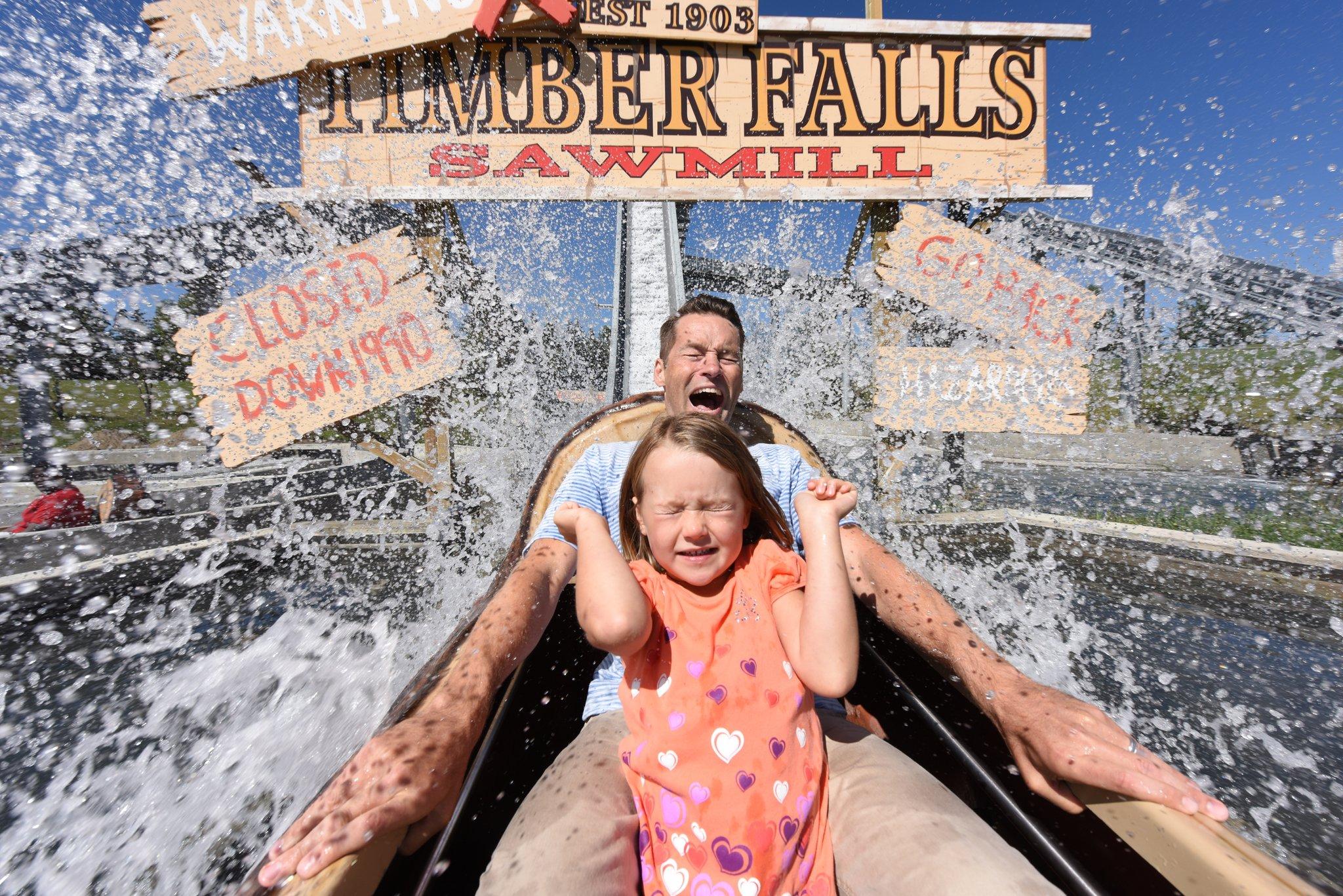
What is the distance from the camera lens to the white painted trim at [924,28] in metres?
3.87

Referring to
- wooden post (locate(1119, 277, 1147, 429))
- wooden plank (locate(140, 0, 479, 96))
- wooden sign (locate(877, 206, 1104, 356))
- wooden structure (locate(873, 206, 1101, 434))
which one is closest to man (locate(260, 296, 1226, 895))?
wooden structure (locate(873, 206, 1101, 434))

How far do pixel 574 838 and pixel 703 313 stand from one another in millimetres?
1405

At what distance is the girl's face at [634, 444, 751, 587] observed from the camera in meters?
1.12

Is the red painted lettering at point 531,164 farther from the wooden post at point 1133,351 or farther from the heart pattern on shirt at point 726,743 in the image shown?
the wooden post at point 1133,351

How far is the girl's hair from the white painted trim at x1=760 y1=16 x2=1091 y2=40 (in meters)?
3.81

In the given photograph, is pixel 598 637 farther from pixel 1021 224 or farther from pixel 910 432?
pixel 1021 224

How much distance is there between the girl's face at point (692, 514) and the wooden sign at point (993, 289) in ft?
12.1

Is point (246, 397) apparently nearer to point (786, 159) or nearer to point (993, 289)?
point (786, 159)

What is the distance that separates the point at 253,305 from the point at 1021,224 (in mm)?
5199

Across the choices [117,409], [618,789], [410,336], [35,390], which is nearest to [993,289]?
A: [410,336]

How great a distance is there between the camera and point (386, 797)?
896 mm

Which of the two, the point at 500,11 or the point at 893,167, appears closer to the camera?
the point at 500,11

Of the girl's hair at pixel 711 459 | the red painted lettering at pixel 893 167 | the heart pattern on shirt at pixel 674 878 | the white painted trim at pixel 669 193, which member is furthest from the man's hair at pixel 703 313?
the red painted lettering at pixel 893 167

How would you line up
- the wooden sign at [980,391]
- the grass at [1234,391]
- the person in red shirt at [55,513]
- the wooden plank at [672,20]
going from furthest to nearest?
the grass at [1234,391]
the person in red shirt at [55,513]
the wooden sign at [980,391]
the wooden plank at [672,20]
